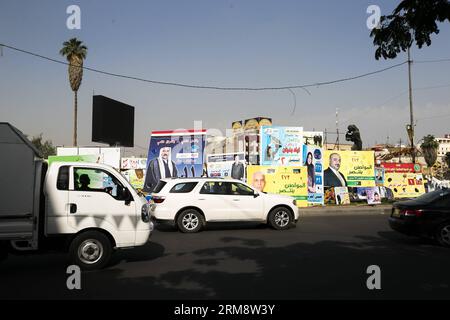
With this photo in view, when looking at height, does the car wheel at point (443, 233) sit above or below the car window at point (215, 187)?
below

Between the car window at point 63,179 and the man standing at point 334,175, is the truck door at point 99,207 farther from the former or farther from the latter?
the man standing at point 334,175

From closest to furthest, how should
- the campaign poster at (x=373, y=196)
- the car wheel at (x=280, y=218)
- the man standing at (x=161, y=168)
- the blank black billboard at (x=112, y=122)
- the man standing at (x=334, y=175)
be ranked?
the car wheel at (x=280, y=218)
the man standing at (x=161, y=168)
the campaign poster at (x=373, y=196)
the man standing at (x=334, y=175)
the blank black billboard at (x=112, y=122)

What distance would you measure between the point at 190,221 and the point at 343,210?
10.4 m

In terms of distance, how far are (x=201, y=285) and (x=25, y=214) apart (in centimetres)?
323

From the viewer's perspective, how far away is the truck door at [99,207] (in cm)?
704

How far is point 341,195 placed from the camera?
2197 cm

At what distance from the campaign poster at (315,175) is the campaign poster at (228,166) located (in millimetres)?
3533

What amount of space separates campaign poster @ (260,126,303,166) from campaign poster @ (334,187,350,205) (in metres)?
3.19

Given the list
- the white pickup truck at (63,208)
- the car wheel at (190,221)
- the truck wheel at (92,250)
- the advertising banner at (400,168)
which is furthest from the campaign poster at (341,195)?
the truck wheel at (92,250)

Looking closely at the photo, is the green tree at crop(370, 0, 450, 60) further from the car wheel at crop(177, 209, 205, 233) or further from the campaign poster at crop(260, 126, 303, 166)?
the campaign poster at crop(260, 126, 303, 166)

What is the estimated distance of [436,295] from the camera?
5.70m

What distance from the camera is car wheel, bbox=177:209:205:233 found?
39.1ft

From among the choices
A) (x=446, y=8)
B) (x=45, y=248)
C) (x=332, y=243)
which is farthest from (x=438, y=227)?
(x=45, y=248)

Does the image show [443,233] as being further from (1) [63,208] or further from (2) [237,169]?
(2) [237,169]
